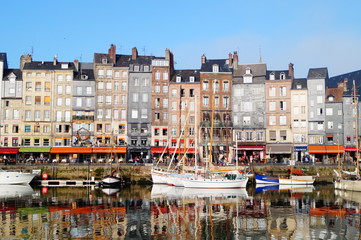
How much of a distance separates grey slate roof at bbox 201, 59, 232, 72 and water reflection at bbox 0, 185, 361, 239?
25.4 m

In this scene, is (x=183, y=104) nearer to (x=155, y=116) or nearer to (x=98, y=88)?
(x=155, y=116)

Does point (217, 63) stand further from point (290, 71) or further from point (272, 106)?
point (290, 71)

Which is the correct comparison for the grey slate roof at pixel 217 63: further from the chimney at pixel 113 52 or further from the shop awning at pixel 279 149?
the chimney at pixel 113 52

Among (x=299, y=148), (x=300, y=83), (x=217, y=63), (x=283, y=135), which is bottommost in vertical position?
(x=299, y=148)

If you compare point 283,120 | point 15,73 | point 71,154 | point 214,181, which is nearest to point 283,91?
point 283,120

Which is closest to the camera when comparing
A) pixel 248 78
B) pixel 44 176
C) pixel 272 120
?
pixel 44 176

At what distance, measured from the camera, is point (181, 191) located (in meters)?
48.3

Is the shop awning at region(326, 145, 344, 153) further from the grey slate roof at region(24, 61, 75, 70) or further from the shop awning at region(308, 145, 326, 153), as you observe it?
the grey slate roof at region(24, 61, 75, 70)

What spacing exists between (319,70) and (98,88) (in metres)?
33.9

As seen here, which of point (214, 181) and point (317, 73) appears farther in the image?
point (317, 73)

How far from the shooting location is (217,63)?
232ft

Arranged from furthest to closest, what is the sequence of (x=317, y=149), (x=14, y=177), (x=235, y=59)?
(x=235, y=59), (x=317, y=149), (x=14, y=177)

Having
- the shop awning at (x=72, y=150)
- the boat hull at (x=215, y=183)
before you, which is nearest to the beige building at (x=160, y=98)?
the shop awning at (x=72, y=150)

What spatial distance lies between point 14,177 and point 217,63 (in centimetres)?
3456
